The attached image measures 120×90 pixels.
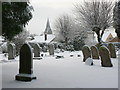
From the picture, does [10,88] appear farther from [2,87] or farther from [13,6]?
[13,6]

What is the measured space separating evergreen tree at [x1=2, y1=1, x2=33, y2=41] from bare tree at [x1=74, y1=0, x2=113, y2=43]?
21.5 meters

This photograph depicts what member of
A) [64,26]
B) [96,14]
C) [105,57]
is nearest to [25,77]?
[105,57]

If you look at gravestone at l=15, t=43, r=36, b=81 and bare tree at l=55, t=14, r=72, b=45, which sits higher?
bare tree at l=55, t=14, r=72, b=45

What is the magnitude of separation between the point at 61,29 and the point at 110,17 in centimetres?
2265

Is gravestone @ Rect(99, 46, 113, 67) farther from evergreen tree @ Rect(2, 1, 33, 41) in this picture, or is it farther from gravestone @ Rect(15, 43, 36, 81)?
gravestone @ Rect(15, 43, 36, 81)

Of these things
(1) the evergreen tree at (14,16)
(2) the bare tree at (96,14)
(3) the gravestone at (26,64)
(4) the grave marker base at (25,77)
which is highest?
(2) the bare tree at (96,14)

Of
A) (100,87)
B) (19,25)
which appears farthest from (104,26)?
(100,87)

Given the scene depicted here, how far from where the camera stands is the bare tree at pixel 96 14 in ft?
97.8

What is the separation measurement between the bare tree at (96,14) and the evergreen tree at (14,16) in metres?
21.5

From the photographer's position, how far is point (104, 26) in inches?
1144

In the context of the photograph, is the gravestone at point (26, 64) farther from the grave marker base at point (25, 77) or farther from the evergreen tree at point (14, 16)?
the evergreen tree at point (14, 16)

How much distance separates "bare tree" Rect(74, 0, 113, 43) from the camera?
29.8 metres

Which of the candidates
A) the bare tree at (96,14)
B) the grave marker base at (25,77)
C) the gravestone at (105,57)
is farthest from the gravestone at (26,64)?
the bare tree at (96,14)

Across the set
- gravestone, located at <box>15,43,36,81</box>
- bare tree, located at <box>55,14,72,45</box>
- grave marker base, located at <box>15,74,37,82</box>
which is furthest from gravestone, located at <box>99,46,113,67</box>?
bare tree, located at <box>55,14,72,45</box>
